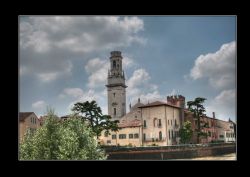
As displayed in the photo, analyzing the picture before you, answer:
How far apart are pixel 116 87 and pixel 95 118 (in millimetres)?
1915

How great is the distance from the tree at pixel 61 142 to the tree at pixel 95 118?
0.26 meters

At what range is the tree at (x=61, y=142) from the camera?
10992mm

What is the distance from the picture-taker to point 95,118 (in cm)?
1162

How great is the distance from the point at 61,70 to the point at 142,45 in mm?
2521

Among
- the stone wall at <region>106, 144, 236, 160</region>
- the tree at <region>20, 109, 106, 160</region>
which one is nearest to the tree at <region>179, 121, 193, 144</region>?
the stone wall at <region>106, 144, 236, 160</region>

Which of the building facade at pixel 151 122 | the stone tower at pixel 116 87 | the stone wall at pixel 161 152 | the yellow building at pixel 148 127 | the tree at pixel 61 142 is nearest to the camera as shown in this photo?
the stone tower at pixel 116 87

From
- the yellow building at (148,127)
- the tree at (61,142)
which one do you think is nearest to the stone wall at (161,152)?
the yellow building at (148,127)

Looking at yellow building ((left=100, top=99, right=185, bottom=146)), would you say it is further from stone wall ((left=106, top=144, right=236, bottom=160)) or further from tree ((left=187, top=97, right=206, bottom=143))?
tree ((left=187, top=97, right=206, bottom=143))

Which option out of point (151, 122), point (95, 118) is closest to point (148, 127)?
point (151, 122)

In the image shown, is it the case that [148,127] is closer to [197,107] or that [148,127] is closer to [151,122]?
[151,122]

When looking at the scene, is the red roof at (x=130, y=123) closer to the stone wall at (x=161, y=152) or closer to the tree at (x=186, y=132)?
the stone wall at (x=161, y=152)

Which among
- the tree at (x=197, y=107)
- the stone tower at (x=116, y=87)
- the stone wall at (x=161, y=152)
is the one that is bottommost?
the stone wall at (x=161, y=152)

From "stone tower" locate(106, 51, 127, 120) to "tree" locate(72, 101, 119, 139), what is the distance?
31 cm
